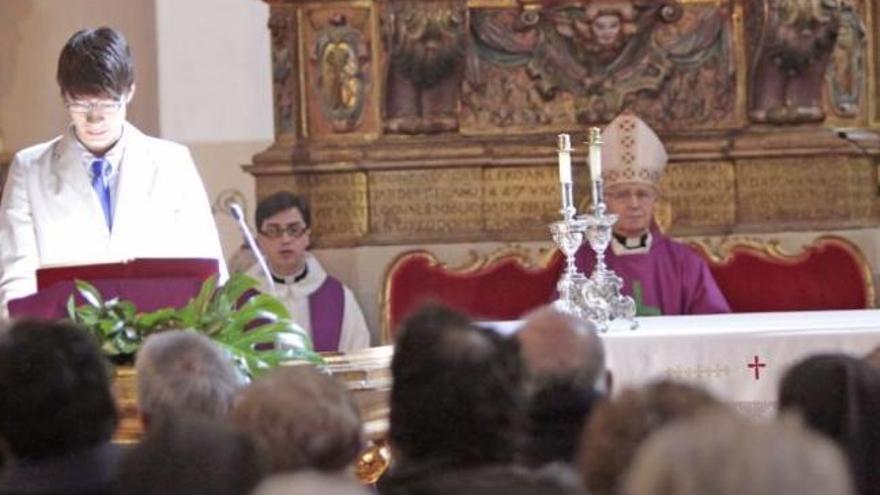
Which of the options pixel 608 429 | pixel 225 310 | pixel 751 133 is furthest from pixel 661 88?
pixel 608 429

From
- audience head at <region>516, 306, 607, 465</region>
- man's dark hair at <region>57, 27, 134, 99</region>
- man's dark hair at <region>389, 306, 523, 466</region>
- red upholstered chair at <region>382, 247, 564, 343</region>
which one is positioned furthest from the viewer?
red upholstered chair at <region>382, 247, 564, 343</region>

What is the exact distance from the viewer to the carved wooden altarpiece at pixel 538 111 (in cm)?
1038

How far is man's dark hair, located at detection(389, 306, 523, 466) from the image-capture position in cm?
392

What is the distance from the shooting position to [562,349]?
4461 mm

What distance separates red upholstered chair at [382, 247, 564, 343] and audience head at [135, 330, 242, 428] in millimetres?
5412

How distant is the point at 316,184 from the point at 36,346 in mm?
6291

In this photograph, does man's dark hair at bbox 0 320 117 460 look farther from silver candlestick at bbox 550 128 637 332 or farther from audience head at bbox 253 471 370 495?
silver candlestick at bbox 550 128 637 332

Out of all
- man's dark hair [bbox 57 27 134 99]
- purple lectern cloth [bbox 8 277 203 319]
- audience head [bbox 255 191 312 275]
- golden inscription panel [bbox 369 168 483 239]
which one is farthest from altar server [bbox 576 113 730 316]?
purple lectern cloth [bbox 8 277 203 319]

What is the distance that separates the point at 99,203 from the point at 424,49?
334cm

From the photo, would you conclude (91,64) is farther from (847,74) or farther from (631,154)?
(847,74)

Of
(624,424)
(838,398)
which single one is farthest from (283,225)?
(624,424)

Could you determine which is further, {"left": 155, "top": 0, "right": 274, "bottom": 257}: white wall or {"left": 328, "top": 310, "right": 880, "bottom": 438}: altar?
{"left": 155, "top": 0, "right": 274, "bottom": 257}: white wall

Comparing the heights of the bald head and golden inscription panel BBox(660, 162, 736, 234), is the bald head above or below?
below

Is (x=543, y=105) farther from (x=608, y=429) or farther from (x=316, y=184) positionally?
(x=608, y=429)
